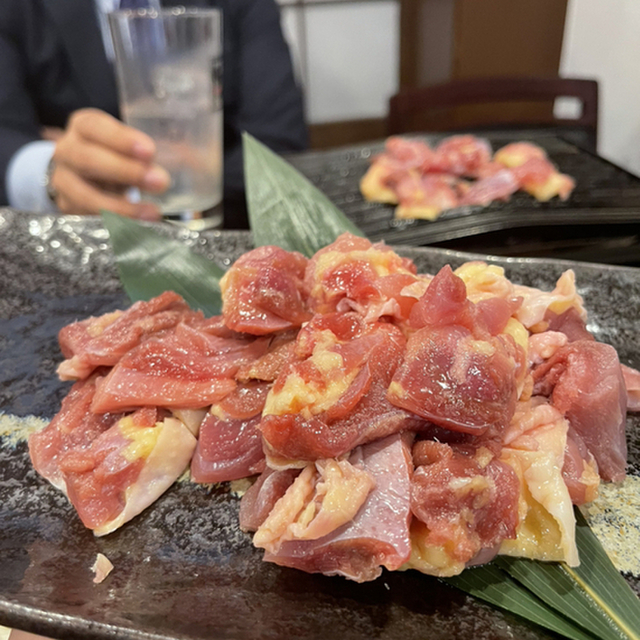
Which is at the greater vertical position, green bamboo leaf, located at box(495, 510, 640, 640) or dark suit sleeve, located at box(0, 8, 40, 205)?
dark suit sleeve, located at box(0, 8, 40, 205)

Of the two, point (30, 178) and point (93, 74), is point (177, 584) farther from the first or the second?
point (93, 74)

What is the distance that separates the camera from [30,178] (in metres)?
3.66

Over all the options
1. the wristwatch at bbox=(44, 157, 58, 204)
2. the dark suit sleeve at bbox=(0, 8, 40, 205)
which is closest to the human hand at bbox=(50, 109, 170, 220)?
the wristwatch at bbox=(44, 157, 58, 204)

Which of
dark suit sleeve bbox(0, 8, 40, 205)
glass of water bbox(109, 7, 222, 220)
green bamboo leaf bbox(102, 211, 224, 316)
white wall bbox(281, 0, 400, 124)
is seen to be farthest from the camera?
white wall bbox(281, 0, 400, 124)

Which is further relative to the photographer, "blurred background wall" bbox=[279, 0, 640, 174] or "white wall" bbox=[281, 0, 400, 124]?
"white wall" bbox=[281, 0, 400, 124]

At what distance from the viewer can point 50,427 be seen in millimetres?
1646

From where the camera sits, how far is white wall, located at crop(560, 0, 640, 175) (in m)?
5.62

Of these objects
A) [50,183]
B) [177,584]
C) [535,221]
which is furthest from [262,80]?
[177,584]

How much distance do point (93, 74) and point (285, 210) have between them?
317 centimetres

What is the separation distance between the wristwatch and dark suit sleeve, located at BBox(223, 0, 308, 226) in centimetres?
164

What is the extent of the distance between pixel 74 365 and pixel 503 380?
1237mm

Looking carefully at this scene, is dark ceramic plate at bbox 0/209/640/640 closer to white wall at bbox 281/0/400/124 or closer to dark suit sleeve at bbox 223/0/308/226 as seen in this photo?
dark suit sleeve at bbox 223/0/308/226

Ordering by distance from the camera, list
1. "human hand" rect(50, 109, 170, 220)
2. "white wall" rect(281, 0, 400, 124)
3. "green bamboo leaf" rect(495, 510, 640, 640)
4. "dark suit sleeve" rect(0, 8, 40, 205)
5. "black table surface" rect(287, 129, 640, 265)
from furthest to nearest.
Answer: "white wall" rect(281, 0, 400, 124), "dark suit sleeve" rect(0, 8, 40, 205), "black table surface" rect(287, 129, 640, 265), "human hand" rect(50, 109, 170, 220), "green bamboo leaf" rect(495, 510, 640, 640)

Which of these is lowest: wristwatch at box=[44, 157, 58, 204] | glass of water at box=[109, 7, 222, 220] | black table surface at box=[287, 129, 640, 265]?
black table surface at box=[287, 129, 640, 265]
